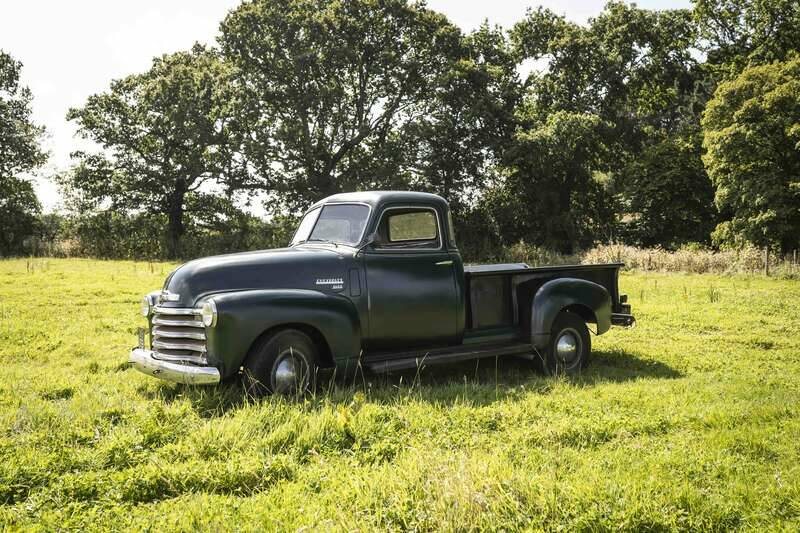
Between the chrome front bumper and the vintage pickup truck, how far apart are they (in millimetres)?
11

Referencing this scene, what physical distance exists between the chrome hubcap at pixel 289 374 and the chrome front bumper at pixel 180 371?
1.93ft

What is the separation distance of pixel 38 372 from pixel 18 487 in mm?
3832

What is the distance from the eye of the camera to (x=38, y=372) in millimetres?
7516

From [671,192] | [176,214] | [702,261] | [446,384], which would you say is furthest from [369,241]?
[176,214]

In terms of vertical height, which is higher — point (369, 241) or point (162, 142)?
point (162, 142)

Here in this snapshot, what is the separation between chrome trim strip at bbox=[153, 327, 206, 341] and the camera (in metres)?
5.97

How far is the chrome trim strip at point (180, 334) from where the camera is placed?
5.97 m

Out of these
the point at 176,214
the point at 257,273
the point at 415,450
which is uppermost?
the point at 176,214

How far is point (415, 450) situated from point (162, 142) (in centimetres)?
3654

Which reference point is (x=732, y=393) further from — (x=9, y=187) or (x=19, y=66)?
(x=19, y=66)

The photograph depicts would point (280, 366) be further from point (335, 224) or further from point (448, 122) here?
point (448, 122)

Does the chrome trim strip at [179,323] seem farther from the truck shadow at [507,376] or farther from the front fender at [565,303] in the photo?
the front fender at [565,303]

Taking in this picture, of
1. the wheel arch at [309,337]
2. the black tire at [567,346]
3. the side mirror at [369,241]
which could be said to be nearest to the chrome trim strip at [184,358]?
the wheel arch at [309,337]

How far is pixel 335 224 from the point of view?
23.8ft
